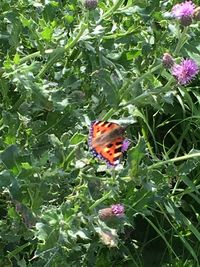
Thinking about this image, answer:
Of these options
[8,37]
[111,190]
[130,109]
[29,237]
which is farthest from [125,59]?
[29,237]

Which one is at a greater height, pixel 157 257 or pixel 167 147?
pixel 167 147

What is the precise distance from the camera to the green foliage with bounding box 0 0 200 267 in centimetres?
198

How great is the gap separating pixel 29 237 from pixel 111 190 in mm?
312

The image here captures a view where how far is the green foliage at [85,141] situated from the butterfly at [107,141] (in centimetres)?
9

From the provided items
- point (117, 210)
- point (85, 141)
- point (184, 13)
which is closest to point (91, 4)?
point (184, 13)

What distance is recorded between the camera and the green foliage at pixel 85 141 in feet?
6.50

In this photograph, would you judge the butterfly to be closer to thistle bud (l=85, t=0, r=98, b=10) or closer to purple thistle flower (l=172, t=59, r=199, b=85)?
purple thistle flower (l=172, t=59, r=199, b=85)

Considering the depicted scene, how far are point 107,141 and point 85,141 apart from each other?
385mm

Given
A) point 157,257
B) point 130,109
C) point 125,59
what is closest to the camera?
point 130,109

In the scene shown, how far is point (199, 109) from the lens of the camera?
2.80 meters

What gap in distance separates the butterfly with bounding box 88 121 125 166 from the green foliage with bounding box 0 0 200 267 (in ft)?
0.28

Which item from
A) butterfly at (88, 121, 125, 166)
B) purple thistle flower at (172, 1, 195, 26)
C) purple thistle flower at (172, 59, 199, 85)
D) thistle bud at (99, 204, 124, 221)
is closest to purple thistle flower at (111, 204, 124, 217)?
thistle bud at (99, 204, 124, 221)

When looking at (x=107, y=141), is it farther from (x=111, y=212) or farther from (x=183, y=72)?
(x=183, y=72)

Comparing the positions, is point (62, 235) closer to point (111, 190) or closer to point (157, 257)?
point (111, 190)
